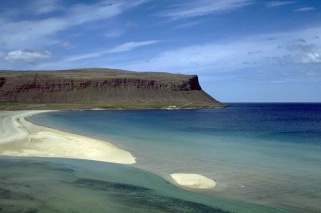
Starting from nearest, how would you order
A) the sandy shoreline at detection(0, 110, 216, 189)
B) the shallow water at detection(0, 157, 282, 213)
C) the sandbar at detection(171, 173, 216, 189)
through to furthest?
1. the shallow water at detection(0, 157, 282, 213)
2. the sandbar at detection(171, 173, 216, 189)
3. the sandy shoreline at detection(0, 110, 216, 189)

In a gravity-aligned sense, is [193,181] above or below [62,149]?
above

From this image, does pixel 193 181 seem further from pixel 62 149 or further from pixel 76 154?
pixel 62 149

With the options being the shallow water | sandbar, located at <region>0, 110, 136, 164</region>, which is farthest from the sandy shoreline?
the shallow water

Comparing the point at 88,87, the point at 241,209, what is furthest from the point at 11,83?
the point at 241,209

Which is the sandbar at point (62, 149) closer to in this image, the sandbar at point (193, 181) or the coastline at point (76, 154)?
the coastline at point (76, 154)

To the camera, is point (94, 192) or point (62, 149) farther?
point (62, 149)

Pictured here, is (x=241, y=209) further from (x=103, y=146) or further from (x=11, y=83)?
(x=11, y=83)

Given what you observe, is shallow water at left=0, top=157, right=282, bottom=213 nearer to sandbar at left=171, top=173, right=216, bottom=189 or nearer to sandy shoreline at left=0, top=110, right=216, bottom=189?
sandbar at left=171, top=173, right=216, bottom=189

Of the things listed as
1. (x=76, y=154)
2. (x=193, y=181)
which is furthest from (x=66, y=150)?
(x=193, y=181)

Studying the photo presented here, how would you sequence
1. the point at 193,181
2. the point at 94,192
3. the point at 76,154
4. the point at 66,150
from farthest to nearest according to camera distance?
the point at 66,150 < the point at 76,154 < the point at 193,181 < the point at 94,192
